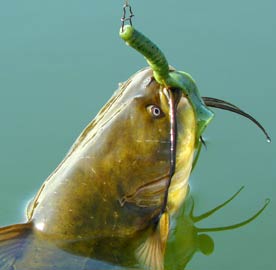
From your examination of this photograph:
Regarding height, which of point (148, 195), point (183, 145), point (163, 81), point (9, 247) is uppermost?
point (163, 81)

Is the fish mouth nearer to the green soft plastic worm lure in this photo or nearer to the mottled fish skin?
the mottled fish skin

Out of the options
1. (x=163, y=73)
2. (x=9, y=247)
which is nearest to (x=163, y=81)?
(x=163, y=73)

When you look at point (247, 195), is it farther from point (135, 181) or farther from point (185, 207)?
point (135, 181)

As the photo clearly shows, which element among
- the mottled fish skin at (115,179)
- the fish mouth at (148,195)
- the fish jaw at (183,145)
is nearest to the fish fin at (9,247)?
the mottled fish skin at (115,179)

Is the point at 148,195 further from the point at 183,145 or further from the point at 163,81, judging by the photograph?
the point at 163,81

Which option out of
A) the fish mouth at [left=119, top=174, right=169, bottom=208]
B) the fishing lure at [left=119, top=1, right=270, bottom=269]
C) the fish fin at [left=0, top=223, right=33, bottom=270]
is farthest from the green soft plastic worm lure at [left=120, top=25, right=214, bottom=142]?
the fish fin at [left=0, top=223, right=33, bottom=270]

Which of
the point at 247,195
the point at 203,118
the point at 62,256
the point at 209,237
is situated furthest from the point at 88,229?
the point at 247,195

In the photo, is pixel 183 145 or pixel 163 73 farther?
pixel 183 145
